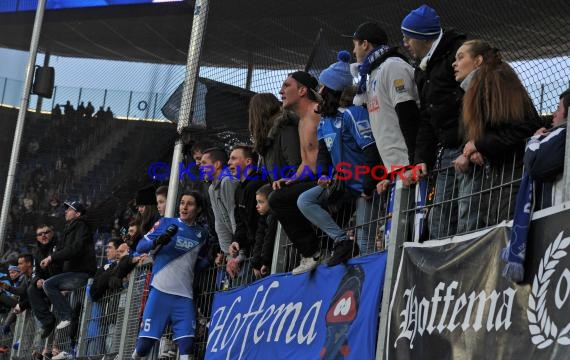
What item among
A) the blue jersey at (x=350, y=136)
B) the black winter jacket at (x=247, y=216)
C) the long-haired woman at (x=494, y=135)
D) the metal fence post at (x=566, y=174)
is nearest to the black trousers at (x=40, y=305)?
the black winter jacket at (x=247, y=216)

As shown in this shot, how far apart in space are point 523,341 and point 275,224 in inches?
155

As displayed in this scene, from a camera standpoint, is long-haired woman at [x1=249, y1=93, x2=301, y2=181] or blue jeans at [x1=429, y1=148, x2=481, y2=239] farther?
long-haired woman at [x1=249, y1=93, x2=301, y2=181]

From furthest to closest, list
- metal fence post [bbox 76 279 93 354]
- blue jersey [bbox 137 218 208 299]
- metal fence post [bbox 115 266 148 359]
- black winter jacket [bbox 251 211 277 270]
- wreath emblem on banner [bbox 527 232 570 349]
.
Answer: metal fence post [bbox 76 279 93 354] → metal fence post [bbox 115 266 148 359] → blue jersey [bbox 137 218 208 299] → black winter jacket [bbox 251 211 277 270] → wreath emblem on banner [bbox 527 232 570 349]

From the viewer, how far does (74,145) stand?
27172mm

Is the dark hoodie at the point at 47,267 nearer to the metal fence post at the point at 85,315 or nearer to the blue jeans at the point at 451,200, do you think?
the metal fence post at the point at 85,315

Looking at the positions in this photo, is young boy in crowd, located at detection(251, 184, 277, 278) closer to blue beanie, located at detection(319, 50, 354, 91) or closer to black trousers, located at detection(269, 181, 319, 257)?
black trousers, located at detection(269, 181, 319, 257)

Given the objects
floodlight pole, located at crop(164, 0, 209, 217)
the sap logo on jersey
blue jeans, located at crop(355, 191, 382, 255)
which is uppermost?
floodlight pole, located at crop(164, 0, 209, 217)

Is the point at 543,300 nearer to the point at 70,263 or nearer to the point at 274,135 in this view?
the point at 274,135

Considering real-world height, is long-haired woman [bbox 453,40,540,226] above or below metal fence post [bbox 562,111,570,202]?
above

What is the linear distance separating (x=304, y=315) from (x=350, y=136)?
131 centimetres

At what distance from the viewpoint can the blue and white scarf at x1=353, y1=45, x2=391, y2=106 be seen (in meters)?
7.52

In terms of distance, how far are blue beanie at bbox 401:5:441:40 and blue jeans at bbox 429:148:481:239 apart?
0.91 meters

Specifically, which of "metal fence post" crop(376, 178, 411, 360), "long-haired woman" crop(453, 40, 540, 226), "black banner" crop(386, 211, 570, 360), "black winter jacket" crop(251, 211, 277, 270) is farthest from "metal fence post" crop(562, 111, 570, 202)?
"black winter jacket" crop(251, 211, 277, 270)

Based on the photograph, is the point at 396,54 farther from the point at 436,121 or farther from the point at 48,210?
the point at 48,210
